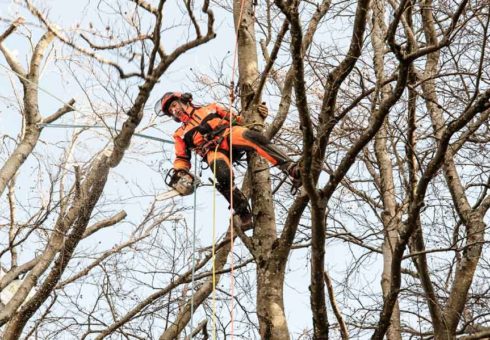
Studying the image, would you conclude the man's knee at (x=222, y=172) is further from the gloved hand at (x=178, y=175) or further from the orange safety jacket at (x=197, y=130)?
the gloved hand at (x=178, y=175)

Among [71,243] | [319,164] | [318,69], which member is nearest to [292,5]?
[319,164]

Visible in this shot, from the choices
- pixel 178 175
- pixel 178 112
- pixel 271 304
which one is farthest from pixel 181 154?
pixel 271 304

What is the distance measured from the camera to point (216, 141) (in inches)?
224

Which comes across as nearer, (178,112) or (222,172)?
(222,172)

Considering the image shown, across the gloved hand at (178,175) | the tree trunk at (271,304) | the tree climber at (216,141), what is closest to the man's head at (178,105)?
the tree climber at (216,141)

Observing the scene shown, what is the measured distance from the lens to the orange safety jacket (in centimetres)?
579

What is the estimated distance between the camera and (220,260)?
21.0 ft

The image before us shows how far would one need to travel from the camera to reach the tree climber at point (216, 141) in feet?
17.3

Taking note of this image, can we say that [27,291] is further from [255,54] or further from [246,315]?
[255,54]

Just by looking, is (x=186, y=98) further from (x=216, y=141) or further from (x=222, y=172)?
(x=222, y=172)

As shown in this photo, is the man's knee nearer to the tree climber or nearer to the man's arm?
the tree climber

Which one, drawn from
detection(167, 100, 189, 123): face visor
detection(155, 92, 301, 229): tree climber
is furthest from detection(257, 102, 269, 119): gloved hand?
detection(167, 100, 189, 123): face visor

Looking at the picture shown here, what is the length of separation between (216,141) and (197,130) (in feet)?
0.85

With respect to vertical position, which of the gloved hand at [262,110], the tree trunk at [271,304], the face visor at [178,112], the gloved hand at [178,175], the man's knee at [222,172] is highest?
the face visor at [178,112]
